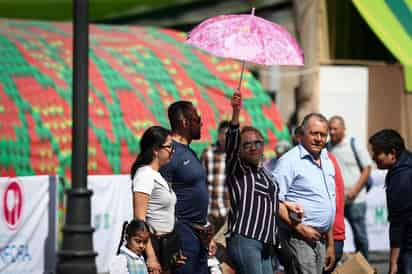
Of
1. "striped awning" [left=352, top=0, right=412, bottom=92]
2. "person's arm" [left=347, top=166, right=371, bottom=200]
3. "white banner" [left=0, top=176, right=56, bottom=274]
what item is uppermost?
"striped awning" [left=352, top=0, right=412, bottom=92]

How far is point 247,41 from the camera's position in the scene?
938cm

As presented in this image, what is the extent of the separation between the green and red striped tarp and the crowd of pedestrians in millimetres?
7217

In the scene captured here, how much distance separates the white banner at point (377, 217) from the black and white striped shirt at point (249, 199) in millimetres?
7598

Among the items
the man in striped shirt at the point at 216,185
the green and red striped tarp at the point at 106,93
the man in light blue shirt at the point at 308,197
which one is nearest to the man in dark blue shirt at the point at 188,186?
the man in light blue shirt at the point at 308,197

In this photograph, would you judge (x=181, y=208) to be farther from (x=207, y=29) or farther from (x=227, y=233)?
(x=207, y=29)

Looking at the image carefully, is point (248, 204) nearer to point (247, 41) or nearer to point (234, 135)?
point (234, 135)

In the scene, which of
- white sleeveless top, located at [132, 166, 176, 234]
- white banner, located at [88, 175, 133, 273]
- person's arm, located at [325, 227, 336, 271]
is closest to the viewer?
white sleeveless top, located at [132, 166, 176, 234]

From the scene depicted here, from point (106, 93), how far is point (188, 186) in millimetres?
9238

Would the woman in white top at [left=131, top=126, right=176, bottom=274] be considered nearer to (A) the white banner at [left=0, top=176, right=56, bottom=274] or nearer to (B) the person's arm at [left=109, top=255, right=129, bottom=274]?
(B) the person's arm at [left=109, top=255, right=129, bottom=274]

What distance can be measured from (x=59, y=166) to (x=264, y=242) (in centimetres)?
783

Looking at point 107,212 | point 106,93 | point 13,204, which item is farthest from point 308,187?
point 106,93

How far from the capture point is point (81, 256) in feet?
34.0

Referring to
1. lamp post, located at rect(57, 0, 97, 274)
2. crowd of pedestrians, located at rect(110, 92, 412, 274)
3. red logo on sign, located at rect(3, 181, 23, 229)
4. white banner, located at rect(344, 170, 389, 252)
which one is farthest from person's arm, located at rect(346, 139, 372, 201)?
lamp post, located at rect(57, 0, 97, 274)

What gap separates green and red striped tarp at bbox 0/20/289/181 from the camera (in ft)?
54.6
